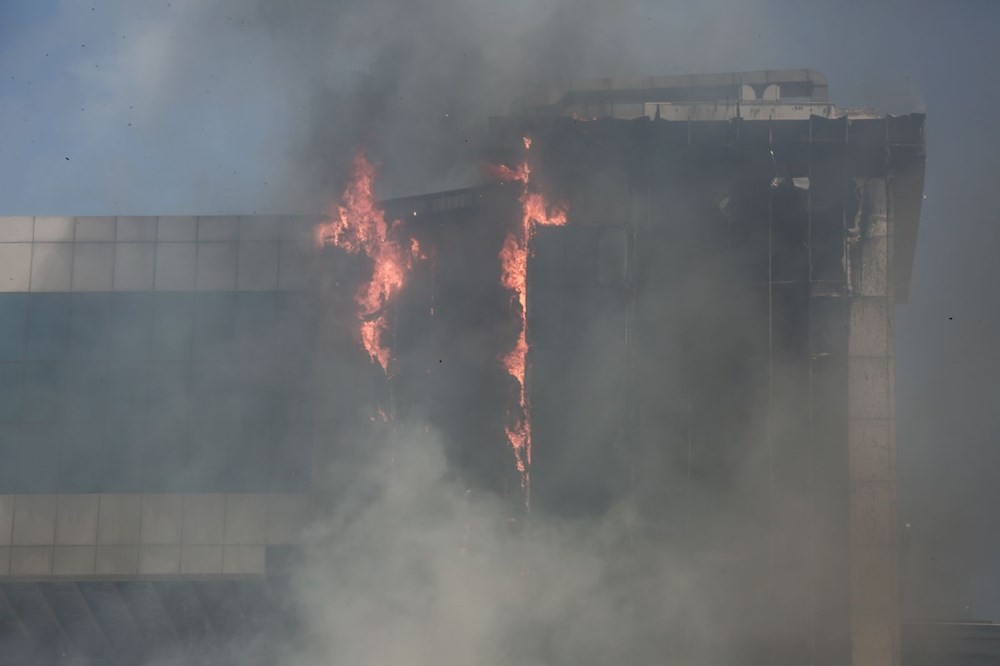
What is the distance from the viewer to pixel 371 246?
1653cm

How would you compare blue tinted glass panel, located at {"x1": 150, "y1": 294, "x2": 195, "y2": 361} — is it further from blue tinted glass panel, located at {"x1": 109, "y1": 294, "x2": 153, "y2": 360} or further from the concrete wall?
the concrete wall

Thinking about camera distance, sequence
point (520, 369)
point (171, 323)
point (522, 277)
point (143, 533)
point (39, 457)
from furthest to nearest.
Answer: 1. point (171, 323)
2. point (39, 457)
3. point (143, 533)
4. point (522, 277)
5. point (520, 369)

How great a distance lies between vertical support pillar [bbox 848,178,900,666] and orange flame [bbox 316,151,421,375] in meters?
7.89

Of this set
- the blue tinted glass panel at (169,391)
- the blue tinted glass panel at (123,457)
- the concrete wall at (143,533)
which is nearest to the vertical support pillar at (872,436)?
the concrete wall at (143,533)

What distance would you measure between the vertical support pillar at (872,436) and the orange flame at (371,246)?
7895mm

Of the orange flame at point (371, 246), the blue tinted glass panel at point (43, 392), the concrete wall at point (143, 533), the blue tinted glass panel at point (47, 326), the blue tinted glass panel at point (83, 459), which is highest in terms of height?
the orange flame at point (371, 246)

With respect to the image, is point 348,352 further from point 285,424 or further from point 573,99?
point 573,99

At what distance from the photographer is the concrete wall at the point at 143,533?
52.6 feet

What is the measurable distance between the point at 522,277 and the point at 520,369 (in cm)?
165

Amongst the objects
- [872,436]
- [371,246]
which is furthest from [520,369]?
[872,436]

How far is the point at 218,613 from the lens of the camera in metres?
16.5

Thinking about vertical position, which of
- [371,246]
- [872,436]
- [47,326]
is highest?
[371,246]

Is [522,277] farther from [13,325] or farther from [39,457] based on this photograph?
[13,325]

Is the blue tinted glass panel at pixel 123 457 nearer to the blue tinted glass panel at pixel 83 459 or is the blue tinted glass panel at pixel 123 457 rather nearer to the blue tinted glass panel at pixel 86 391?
the blue tinted glass panel at pixel 83 459
